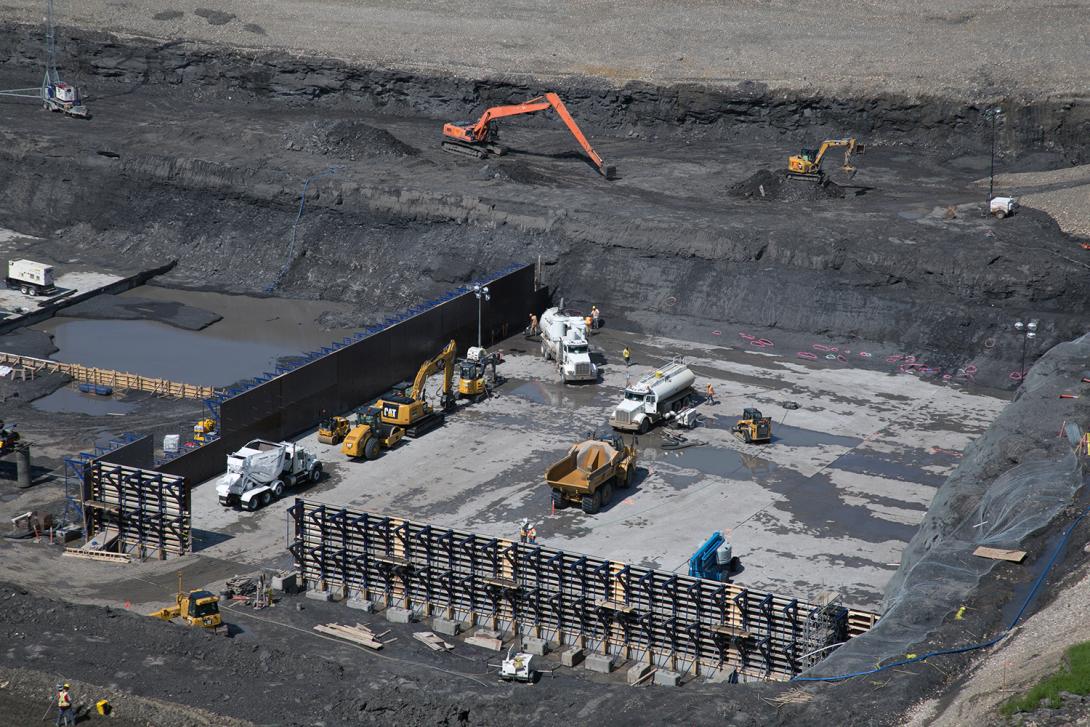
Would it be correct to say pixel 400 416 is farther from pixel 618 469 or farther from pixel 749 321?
pixel 749 321

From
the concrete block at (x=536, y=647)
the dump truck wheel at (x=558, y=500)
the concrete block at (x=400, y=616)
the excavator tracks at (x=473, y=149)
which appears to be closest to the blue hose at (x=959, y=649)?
the concrete block at (x=536, y=647)

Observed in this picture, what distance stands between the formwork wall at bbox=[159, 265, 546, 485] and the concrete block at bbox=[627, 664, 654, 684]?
1441 cm

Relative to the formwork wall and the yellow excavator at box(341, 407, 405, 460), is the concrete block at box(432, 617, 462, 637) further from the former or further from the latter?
the formwork wall

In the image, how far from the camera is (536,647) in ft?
110

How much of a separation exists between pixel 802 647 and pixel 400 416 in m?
16.3

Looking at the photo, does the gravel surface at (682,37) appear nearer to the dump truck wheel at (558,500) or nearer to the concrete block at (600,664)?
the dump truck wheel at (558,500)

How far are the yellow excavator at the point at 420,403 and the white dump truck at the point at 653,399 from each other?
16.7 ft

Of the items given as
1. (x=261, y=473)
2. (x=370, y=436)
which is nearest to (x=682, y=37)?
(x=370, y=436)

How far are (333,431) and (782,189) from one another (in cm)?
2311

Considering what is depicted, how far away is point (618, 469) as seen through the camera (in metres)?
41.3

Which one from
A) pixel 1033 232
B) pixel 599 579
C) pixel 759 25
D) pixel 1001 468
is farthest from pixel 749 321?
pixel 759 25

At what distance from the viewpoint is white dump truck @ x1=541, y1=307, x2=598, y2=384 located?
1935 inches

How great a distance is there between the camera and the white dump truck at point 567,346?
4916cm

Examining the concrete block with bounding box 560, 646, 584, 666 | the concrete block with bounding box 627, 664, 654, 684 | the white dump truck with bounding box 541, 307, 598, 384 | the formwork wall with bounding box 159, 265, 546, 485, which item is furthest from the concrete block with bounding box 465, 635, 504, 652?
the white dump truck with bounding box 541, 307, 598, 384
